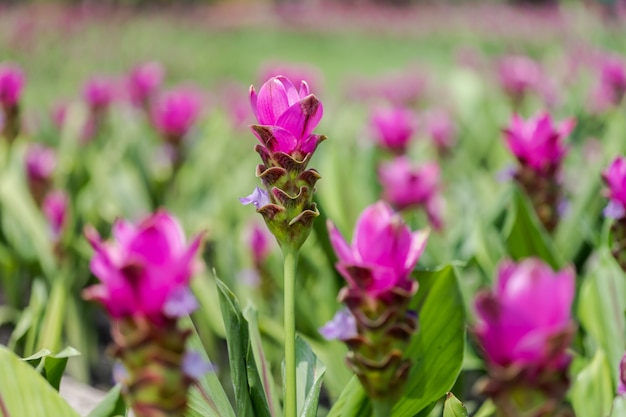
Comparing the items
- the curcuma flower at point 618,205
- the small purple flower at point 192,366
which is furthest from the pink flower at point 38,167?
the small purple flower at point 192,366

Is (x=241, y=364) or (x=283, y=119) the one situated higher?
(x=283, y=119)

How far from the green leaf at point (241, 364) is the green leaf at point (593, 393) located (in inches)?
19.1

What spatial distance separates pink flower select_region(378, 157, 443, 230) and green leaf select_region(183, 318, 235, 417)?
1043 millimetres

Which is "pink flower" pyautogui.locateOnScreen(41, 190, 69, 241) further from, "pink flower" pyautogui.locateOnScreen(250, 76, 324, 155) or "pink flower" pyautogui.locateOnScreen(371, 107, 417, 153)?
"pink flower" pyautogui.locateOnScreen(250, 76, 324, 155)

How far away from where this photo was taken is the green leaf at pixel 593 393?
4.09 feet

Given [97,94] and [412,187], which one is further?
[97,94]

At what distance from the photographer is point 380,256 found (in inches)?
33.6

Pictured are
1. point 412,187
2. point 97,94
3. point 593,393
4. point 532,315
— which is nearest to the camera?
point 532,315

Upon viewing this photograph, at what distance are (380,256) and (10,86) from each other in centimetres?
192

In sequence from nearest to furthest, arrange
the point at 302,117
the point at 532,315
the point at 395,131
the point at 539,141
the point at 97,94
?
the point at 532,315, the point at 302,117, the point at 539,141, the point at 395,131, the point at 97,94

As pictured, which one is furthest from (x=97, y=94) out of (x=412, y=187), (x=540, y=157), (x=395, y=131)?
(x=540, y=157)

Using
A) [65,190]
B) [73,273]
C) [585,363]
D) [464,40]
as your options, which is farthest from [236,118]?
[464,40]

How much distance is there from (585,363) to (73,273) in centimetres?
143

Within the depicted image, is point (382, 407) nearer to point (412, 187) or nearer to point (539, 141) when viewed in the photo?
point (539, 141)
